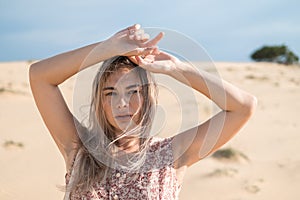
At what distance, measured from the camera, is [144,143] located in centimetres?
235

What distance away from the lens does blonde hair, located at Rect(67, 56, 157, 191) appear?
2242 millimetres

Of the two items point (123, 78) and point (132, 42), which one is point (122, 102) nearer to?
point (123, 78)

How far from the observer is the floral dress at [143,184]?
2234mm

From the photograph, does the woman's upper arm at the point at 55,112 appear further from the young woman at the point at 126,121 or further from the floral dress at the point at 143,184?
the floral dress at the point at 143,184

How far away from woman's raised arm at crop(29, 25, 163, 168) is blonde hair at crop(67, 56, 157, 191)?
0.07 m

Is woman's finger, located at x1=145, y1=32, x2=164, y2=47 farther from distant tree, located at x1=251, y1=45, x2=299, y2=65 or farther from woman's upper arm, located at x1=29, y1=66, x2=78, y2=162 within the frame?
distant tree, located at x1=251, y1=45, x2=299, y2=65

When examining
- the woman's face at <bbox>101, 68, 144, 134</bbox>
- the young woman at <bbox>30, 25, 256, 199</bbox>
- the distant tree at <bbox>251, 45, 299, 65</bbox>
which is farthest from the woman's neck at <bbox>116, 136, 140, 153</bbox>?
the distant tree at <bbox>251, 45, 299, 65</bbox>

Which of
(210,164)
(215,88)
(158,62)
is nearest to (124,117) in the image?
(158,62)

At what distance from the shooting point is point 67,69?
2.24 m

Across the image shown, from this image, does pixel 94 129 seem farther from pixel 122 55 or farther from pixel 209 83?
pixel 209 83

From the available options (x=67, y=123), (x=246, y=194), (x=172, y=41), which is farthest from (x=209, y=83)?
(x=246, y=194)

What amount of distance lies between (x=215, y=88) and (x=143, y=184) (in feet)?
1.74

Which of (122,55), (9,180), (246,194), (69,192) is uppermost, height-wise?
(122,55)

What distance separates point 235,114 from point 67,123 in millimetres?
756
